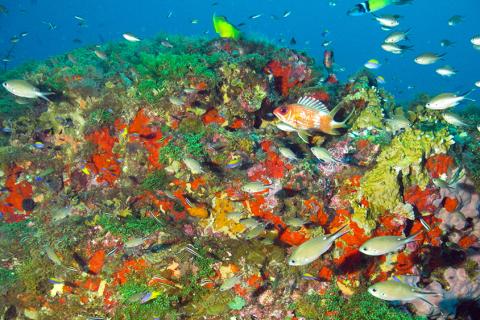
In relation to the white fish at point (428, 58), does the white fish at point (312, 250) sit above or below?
below

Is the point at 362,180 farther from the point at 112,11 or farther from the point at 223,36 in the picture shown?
the point at 112,11

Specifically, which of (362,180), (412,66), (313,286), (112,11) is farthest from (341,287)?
(112,11)

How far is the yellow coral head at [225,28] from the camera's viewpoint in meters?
9.38

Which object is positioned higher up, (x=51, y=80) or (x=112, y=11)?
(x=51, y=80)

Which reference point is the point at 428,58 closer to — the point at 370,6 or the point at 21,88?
the point at 370,6

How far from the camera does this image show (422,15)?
5881 inches

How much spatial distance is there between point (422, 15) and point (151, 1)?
A: 148 m

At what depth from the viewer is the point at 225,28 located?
9.67 metres

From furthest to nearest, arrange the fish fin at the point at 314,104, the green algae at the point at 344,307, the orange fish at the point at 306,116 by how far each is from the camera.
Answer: the green algae at the point at 344,307 < the fish fin at the point at 314,104 < the orange fish at the point at 306,116

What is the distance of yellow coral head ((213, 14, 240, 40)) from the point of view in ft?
30.8

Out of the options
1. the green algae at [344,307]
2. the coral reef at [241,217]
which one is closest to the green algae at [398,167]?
the coral reef at [241,217]

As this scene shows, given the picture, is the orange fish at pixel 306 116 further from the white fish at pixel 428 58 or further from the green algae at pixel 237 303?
the white fish at pixel 428 58

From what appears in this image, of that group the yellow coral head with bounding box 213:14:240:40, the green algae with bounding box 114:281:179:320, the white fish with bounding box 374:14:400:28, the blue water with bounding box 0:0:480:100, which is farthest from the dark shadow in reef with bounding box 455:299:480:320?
the blue water with bounding box 0:0:480:100

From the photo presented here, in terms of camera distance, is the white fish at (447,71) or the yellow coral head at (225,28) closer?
the white fish at (447,71)
